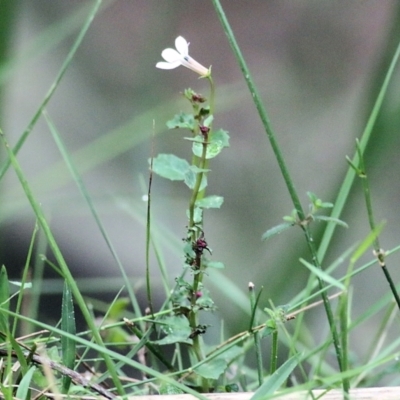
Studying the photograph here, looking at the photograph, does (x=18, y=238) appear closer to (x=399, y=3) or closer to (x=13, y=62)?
(x=13, y=62)

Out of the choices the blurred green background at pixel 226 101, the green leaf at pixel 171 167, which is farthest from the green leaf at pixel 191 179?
the blurred green background at pixel 226 101

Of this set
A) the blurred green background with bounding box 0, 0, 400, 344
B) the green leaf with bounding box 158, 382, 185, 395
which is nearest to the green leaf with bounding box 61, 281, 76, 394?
the green leaf with bounding box 158, 382, 185, 395

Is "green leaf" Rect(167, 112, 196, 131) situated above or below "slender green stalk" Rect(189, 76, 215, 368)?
above

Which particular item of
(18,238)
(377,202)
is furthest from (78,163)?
(377,202)

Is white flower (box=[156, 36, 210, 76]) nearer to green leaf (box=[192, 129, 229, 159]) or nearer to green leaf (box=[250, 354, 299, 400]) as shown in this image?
green leaf (box=[192, 129, 229, 159])

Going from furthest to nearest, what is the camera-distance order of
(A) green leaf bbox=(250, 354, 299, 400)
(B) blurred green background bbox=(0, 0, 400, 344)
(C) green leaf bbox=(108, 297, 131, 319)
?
1. (B) blurred green background bbox=(0, 0, 400, 344)
2. (C) green leaf bbox=(108, 297, 131, 319)
3. (A) green leaf bbox=(250, 354, 299, 400)

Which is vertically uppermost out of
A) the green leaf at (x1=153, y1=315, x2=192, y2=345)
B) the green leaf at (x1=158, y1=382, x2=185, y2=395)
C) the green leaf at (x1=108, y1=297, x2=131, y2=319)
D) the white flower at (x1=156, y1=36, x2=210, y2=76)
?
the white flower at (x1=156, y1=36, x2=210, y2=76)
